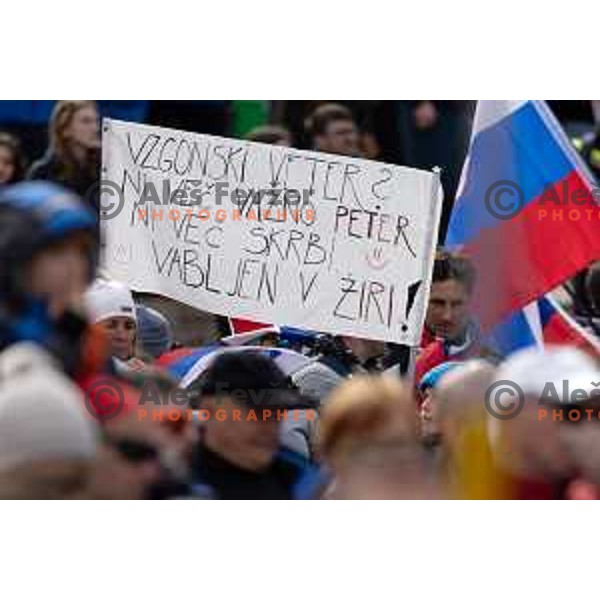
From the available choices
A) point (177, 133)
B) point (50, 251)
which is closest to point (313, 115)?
point (177, 133)

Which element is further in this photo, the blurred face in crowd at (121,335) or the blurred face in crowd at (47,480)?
the blurred face in crowd at (121,335)

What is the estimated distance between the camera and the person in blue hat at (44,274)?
20.8 feet

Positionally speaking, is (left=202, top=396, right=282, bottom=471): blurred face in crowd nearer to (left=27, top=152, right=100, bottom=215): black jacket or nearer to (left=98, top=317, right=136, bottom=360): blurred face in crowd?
(left=98, top=317, right=136, bottom=360): blurred face in crowd

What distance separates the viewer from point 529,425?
21.6 ft

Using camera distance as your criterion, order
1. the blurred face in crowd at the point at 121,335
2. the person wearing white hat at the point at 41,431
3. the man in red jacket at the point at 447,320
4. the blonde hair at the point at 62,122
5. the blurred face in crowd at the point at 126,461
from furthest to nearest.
Result: the man in red jacket at the point at 447,320 → the blonde hair at the point at 62,122 → the blurred face in crowd at the point at 121,335 → the blurred face in crowd at the point at 126,461 → the person wearing white hat at the point at 41,431

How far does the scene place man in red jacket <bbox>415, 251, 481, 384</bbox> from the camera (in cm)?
733

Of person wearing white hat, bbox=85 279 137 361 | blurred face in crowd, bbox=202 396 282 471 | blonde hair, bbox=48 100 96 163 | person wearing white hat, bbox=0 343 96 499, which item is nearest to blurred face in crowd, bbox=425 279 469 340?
blurred face in crowd, bbox=202 396 282 471

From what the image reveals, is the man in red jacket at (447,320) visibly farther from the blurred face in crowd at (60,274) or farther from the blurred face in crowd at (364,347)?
the blurred face in crowd at (60,274)

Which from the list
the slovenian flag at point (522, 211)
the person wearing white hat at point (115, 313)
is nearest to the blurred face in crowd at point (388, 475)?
the person wearing white hat at point (115, 313)

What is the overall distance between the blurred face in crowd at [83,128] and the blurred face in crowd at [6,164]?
227 mm

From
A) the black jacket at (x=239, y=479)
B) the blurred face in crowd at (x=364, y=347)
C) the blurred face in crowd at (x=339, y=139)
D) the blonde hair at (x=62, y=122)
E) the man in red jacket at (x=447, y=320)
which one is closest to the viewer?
the black jacket at (x=239, y=479)

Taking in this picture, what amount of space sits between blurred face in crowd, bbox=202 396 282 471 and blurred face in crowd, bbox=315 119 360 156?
103 centimetres

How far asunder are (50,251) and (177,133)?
1186 millimetres

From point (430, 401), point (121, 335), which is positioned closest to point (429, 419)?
point (430, 401)
